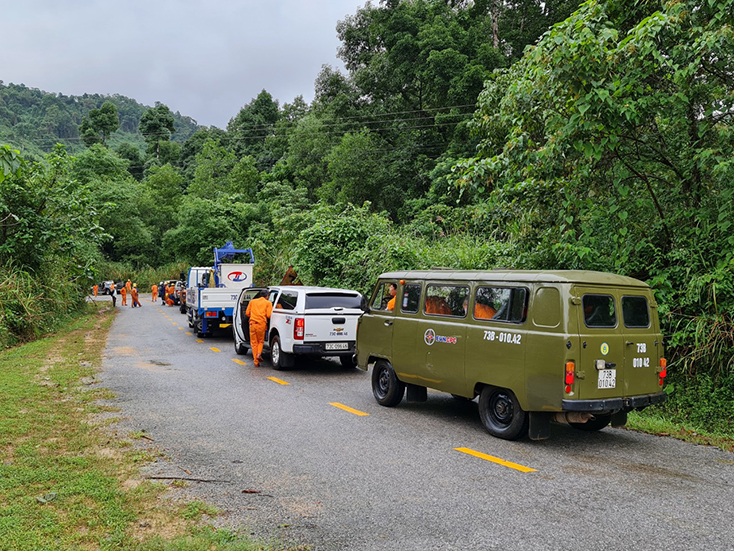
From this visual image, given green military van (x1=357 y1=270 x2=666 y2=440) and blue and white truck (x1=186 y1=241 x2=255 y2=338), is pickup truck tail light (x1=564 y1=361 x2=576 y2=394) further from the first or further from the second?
blue and white truck (x1=186 y1=241 x2=255 y2=338)

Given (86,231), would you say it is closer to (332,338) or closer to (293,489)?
(332,338)

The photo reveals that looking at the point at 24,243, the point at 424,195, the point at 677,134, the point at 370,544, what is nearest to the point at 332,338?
the point at 677,134

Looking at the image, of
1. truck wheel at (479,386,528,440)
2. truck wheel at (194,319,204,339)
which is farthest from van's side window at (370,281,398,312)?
truck wheel at (194,319,204,339)

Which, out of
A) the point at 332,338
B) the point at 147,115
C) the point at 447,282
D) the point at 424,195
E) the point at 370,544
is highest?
the point at 147,115

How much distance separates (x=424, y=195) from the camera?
38375mm

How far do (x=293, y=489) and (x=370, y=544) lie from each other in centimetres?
135

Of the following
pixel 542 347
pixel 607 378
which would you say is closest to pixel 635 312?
pixel 607 378

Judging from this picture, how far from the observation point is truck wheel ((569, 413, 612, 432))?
7586 millimetres

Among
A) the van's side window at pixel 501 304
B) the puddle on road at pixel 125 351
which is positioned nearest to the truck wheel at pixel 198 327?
the puddle on road at pixel 125 351

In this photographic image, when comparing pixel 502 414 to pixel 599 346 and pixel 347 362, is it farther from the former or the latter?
pixel 347 362

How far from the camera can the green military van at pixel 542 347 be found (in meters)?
6.56

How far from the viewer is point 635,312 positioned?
7.12 m

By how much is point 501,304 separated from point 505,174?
12.3ft

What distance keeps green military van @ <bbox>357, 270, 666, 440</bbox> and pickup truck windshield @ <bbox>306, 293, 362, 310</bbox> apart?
4473mm
